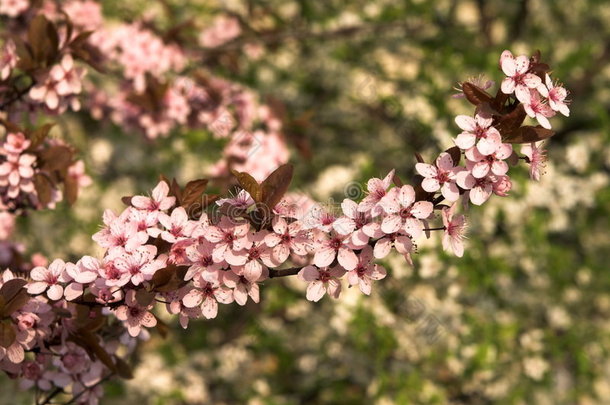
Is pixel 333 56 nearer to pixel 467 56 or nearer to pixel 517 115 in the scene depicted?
pixel 467 56

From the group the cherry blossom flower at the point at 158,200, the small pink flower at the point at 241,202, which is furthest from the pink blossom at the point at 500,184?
the cherry blossom flower at the point at 158,200

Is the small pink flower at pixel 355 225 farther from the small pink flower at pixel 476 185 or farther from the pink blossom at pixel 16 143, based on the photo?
the pink blossom at pixel 16 143

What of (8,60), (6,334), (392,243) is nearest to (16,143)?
(8,60)

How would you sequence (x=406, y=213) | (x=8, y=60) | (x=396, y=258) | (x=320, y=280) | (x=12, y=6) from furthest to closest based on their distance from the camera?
(x=396, y=258), (x=12, y=6), (x=8, y=60), (x=320, y=280), (x=406, y=213)

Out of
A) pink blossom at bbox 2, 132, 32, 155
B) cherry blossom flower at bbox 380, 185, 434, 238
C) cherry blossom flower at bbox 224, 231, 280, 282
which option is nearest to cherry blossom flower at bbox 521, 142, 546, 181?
cherry blossom flower at bbox 380, 185, 434, 238

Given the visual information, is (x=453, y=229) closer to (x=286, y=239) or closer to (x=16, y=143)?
(x=286, y=239)
